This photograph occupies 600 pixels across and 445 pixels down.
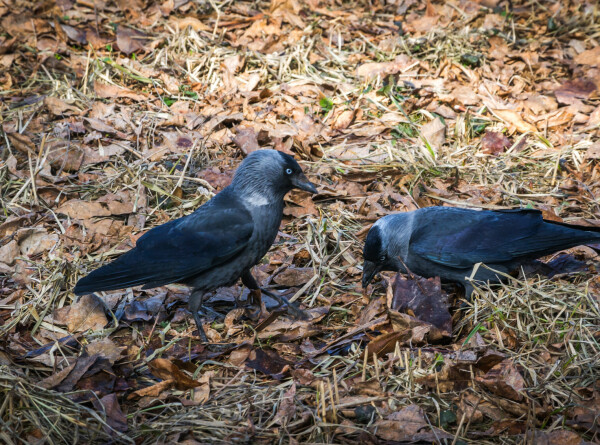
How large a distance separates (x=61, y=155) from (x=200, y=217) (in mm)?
2315

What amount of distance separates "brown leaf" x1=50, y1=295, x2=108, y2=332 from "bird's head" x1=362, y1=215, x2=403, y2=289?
6.32 ft

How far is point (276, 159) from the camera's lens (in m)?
4.75

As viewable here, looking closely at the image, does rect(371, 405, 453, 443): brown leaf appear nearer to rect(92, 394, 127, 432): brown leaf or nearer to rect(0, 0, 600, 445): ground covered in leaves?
rect(0, 0, 600, 445): ground covered in leaves

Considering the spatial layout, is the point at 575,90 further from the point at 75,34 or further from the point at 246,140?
the point at 75,34

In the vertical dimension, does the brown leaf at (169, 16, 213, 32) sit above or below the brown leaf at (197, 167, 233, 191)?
above

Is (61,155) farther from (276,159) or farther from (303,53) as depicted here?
(303,53)

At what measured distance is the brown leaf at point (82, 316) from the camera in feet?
14.8

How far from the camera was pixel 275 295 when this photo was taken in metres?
4.77

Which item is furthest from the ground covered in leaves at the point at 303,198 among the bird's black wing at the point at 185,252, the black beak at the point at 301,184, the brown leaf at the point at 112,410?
the black beak at the point at 301,184

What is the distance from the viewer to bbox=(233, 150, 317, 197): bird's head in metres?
4.69

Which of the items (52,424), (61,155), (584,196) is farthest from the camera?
(61,155)

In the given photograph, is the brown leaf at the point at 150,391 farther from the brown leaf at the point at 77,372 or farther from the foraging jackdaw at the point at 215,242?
the foraging jackdaw at the point at 215,242

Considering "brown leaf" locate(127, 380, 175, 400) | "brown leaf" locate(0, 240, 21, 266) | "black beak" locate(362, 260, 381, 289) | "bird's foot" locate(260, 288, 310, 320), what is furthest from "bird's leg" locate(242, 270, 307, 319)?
"brown leaf" locate(0, 240, 21, 266)

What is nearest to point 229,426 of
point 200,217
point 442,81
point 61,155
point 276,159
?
point 200,217
